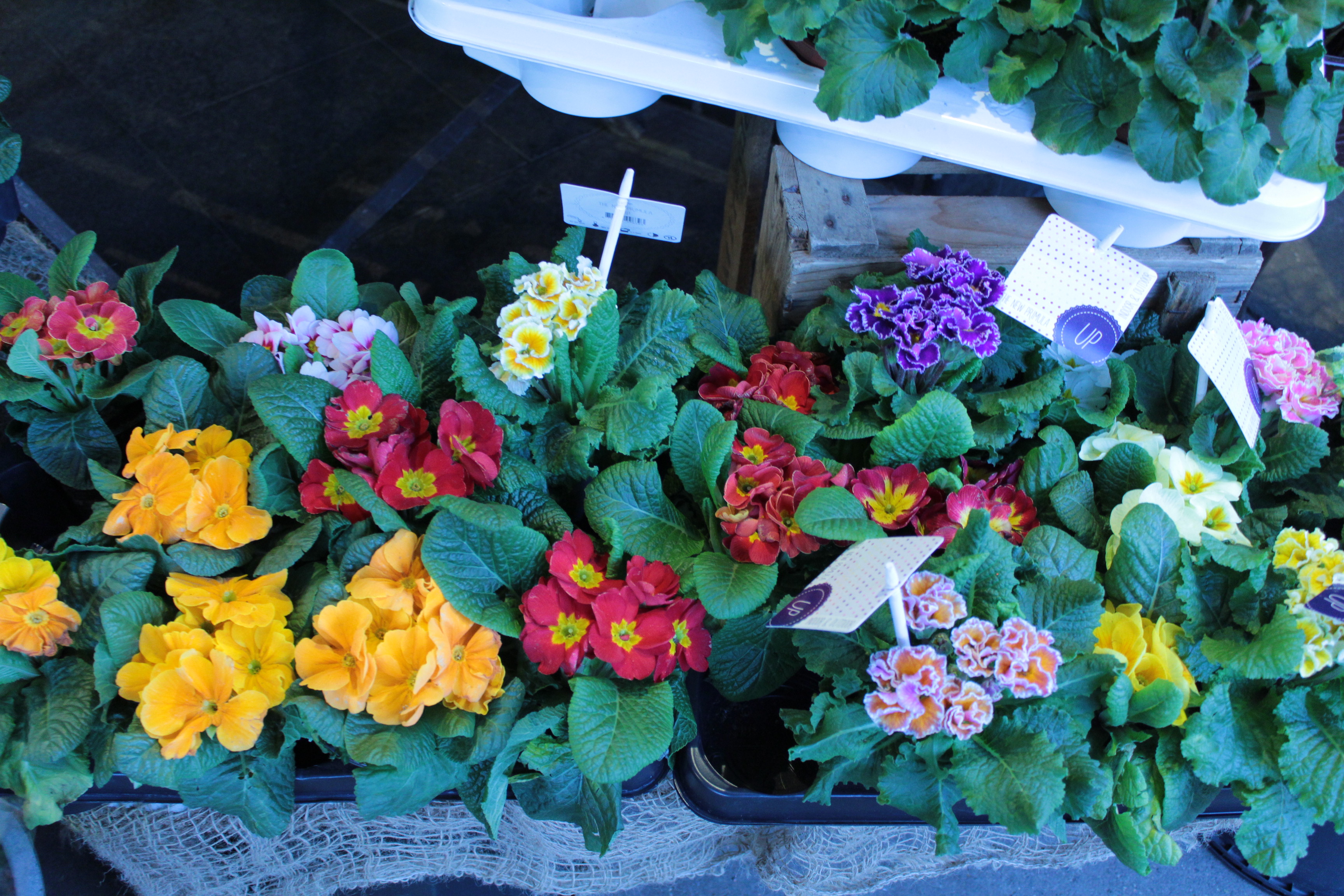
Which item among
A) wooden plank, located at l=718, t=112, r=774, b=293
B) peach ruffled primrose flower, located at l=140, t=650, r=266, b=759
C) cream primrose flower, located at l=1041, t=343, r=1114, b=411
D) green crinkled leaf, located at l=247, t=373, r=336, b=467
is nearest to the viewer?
peach ruffled primrose flower, located at l=140, t=650, r=266, b=759

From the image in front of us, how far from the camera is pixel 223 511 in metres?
0.98

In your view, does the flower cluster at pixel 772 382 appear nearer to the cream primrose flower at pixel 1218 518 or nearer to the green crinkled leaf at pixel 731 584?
the green crinkled leaf at pixel 731 584

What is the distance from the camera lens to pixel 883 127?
1.16 metres

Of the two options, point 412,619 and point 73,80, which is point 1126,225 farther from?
Answer: point 73,80

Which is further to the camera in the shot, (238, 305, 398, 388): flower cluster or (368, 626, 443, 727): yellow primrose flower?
(238, 305, 398, 388): flower cluster

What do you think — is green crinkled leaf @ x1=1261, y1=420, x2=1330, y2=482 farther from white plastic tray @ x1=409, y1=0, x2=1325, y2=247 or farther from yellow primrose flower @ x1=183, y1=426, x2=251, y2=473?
yellow primrose flower @ x1=183, y1=426, x2=251, y2=473

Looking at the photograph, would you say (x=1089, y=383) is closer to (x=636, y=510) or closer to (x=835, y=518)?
(x=835, y=518)

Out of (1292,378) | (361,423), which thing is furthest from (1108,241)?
(361,423)

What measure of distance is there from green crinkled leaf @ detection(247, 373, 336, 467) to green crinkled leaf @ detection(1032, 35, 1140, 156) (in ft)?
2.95

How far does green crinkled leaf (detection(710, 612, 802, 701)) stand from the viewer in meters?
1.04

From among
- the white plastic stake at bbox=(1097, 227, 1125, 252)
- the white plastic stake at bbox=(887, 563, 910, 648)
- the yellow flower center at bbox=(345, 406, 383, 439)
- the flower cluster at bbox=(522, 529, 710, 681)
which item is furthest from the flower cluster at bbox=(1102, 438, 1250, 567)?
the yellow flower center at bbox=(345, 406, 383, 439)

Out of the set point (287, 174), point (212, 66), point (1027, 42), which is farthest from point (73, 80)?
point (1027, 42)

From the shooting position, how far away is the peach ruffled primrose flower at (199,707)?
0.88 m

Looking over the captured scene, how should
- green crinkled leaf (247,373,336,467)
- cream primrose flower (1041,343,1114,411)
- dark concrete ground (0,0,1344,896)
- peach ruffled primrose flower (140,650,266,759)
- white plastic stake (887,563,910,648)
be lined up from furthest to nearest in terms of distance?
dark concrete ground (0,0,1344,896) < cream primrose flower (1041,343,1114,411) < green crinkled leaf (247,373,336,467) < peach ruffled primrose flower (140,650,266,759) < white plastic stake (887,563,910,648)
